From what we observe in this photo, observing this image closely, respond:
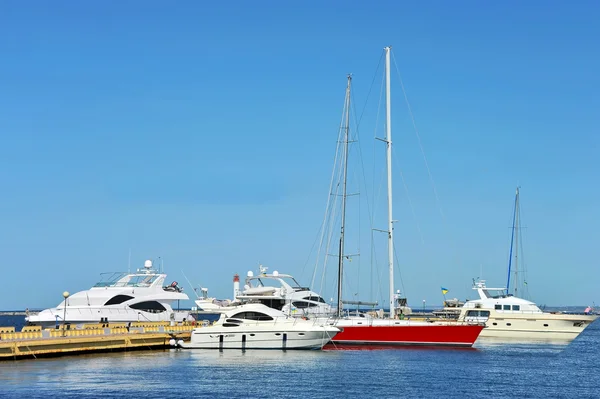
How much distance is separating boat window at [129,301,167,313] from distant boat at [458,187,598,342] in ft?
85.7

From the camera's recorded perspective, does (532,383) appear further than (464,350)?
No

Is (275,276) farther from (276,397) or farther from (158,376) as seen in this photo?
(276,397)

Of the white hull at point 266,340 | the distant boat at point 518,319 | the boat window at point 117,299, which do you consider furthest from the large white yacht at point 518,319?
the boat window at point 117,299

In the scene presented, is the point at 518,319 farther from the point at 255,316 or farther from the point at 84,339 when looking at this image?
the point at 84,339

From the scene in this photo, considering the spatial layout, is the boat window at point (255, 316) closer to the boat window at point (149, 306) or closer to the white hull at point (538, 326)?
the boat window at point (149, 306)

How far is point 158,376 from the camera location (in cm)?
3725

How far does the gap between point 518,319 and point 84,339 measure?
3881cm

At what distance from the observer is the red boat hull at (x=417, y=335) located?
53.5 metres

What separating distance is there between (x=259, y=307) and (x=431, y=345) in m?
12.8

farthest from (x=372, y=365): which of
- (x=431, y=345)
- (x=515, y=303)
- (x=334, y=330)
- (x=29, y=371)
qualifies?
(x=515, y=303)

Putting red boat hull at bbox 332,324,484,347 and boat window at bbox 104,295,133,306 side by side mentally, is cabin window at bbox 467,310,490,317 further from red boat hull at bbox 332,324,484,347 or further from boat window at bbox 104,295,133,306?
boat window at bbox 104,295,133,306

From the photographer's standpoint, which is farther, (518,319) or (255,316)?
(518,319)

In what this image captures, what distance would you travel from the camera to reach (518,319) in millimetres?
67500

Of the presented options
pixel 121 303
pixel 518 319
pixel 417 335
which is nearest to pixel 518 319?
pixel 518 319
